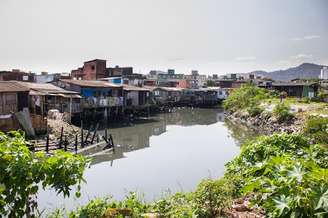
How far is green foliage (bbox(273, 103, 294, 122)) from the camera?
2756 centimetres

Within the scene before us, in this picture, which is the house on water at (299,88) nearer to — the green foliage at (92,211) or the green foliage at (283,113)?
the green foliage at (283,113)

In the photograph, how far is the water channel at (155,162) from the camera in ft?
36.1

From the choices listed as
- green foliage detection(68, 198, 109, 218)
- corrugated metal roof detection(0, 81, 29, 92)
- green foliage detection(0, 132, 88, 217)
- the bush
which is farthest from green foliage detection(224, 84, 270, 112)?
green foliage detection(0, 132, 88, 217)

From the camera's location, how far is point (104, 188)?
11391 millimetres

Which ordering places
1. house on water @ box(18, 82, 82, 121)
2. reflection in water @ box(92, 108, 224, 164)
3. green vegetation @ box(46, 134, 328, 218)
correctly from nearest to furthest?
green vegetation @ box(46, 134, 328, 218), reflection in water @ box(92, 108, 224, 164), house on water @ box(18, 82, 82, 121)

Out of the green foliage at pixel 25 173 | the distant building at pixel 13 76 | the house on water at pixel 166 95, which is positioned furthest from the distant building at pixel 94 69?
the green foliage at pixel 25 173

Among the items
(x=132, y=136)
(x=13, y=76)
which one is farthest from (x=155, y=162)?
(x=13, y=76)

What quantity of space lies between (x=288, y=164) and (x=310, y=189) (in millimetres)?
614

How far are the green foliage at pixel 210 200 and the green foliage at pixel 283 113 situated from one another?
25028mm

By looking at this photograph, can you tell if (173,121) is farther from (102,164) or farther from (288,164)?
(288,164)

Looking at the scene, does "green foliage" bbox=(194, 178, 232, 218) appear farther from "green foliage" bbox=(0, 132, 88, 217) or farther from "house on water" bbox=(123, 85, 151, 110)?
"house on water" bbox=(123, 85, 151, 110)

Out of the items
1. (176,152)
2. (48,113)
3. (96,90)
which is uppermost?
(96,90)

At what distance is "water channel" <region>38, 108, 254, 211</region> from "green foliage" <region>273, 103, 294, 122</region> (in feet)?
12.6

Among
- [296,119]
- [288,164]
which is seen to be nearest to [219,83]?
[296,119]
